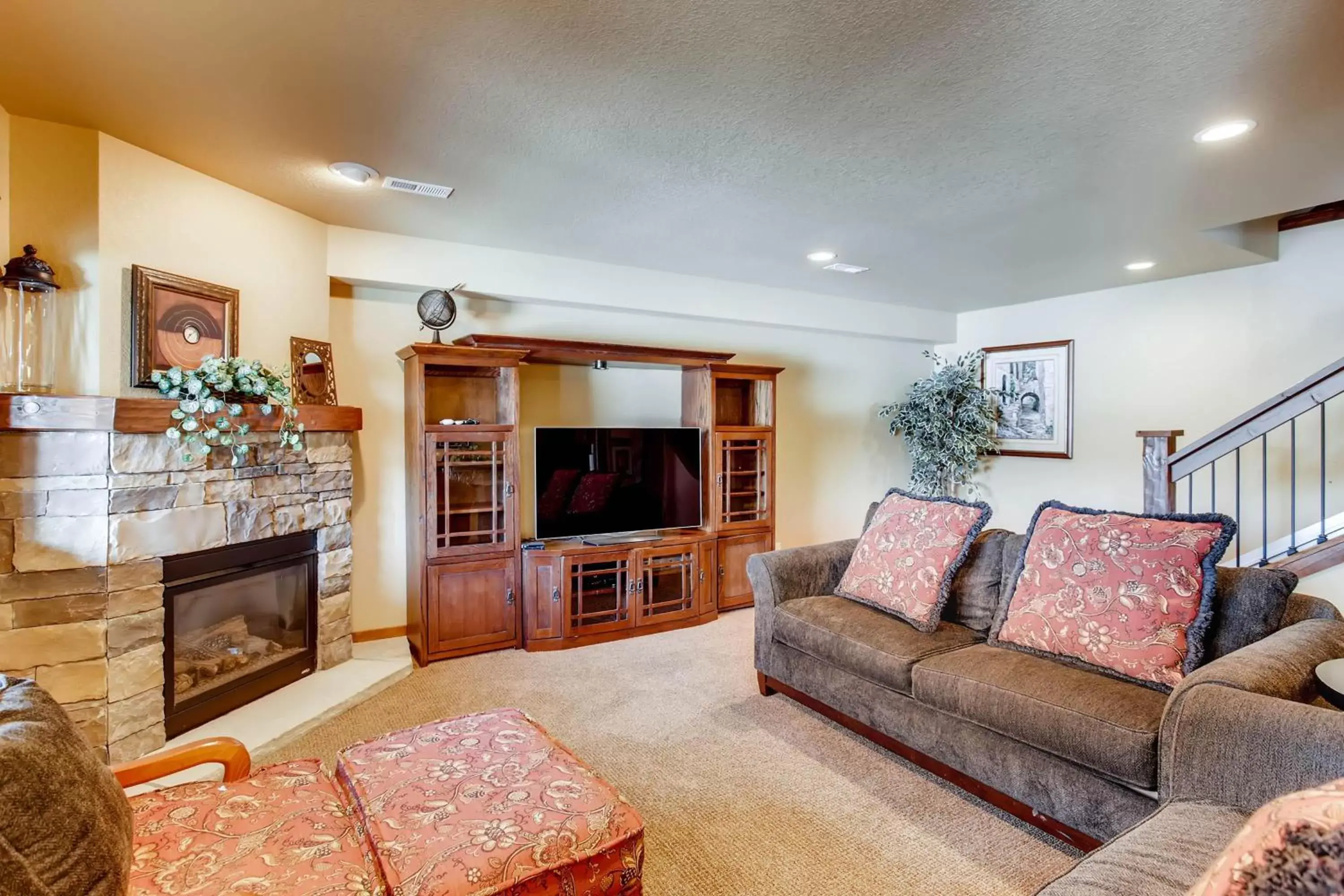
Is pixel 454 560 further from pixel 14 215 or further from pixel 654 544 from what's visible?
pixel 14 215

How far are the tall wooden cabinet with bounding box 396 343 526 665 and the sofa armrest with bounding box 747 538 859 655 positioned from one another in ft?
4.94

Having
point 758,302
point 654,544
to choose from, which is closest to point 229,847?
point 654,544

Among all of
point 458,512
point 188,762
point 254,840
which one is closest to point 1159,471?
point 458,512

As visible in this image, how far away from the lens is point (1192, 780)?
151 cm

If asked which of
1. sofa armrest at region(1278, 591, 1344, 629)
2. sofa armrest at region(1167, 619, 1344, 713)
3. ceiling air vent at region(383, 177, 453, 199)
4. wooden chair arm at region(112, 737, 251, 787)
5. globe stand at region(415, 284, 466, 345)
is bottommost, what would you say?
wooden chair arm at region(112, 737, 251, 787)

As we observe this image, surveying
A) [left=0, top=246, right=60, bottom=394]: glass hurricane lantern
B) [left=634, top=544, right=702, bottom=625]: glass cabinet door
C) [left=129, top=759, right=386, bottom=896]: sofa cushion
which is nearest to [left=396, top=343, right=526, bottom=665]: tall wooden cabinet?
[left=634, top=544, right=702, bottom=625]: glass cabinet door

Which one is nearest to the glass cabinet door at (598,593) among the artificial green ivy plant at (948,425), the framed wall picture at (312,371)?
the framed wall picture at (312,371)

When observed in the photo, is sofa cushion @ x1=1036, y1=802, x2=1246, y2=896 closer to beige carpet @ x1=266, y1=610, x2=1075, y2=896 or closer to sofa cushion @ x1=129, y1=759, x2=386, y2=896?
beige carpet @ x1=266, y1=610, x2=1075, y2=896

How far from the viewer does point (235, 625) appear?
2.99m

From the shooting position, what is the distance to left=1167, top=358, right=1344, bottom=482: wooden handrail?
290 centimetres

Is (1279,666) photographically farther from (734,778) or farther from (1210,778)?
(734,778)

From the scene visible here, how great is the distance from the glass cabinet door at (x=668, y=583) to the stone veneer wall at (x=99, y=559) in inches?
90.0

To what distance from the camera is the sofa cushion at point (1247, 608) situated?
2.02 m

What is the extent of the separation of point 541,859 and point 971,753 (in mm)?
1560
